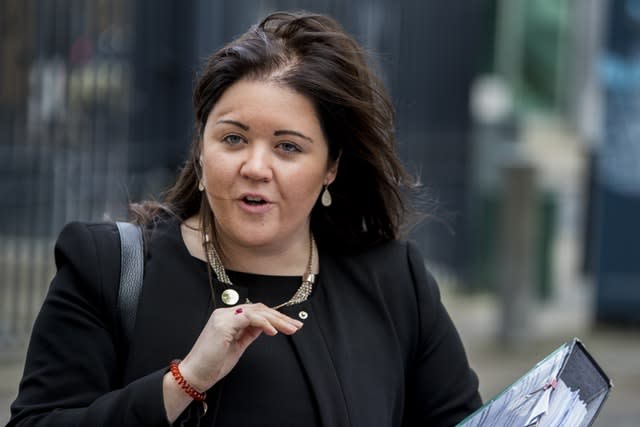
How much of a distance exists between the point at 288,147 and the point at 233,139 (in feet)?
0.37

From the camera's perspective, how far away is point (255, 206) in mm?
2588

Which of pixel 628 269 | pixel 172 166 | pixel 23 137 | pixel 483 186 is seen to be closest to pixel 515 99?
pixel 483 186

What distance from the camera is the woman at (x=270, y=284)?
→ 2.45 m

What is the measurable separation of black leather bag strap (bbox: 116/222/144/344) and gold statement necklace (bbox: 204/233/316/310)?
0.14 m

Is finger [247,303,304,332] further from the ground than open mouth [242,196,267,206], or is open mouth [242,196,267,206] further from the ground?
open mouth [242,196,267,206]

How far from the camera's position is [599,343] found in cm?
855

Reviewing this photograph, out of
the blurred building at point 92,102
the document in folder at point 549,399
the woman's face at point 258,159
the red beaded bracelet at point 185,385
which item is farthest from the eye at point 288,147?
the blurred building at point 92,102

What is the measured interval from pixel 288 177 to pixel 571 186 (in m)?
17.5

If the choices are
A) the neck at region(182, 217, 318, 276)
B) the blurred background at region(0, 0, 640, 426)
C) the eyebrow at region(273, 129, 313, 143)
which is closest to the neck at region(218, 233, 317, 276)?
the neck at region(182, 217, 318, 276)

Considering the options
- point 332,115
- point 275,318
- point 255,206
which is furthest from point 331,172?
point 275,318

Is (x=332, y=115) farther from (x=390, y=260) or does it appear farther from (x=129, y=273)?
(x=129, y=273)

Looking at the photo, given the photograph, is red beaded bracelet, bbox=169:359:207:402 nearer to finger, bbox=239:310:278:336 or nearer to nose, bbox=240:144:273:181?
finger, bbox=239:310:278:336

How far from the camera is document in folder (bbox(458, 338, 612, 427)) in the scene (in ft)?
7.84

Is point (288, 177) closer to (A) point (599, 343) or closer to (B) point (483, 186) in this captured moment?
(A) point (599, 343)
